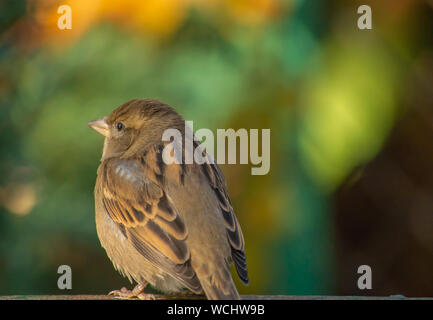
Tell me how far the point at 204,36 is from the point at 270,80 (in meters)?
0.68

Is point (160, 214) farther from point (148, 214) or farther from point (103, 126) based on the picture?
point (103, 126)

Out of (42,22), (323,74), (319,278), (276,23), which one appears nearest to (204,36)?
(276,23)

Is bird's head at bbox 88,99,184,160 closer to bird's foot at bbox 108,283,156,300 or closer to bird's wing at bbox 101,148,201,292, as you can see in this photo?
bird's wing at bbox 101,148,201,292

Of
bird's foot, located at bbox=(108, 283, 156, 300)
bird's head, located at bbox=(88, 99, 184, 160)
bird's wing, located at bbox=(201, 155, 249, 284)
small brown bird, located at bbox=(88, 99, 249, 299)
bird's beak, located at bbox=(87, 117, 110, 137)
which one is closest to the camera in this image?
small brown bird, located at bbox=(88, 99, 249, 299)

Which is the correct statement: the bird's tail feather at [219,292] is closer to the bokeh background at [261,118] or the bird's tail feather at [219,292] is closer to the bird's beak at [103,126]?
the bird's beak at [103,126]

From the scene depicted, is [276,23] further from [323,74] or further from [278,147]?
[278,147]

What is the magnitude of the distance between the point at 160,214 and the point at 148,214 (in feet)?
0.30

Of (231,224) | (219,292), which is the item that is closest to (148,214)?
(231,224)

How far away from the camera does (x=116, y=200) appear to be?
13.6 feet

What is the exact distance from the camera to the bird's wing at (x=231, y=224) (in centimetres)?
386

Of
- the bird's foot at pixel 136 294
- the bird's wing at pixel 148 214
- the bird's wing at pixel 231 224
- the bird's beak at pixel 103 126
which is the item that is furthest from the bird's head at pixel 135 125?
the bird's foot at pixel 136 294

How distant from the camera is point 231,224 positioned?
154 inches

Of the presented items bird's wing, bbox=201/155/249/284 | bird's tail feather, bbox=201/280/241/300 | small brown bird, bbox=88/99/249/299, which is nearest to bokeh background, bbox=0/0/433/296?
small brown bird, bbox=88/99/249/299

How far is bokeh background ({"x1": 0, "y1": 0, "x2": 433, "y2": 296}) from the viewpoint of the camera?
5684mm
